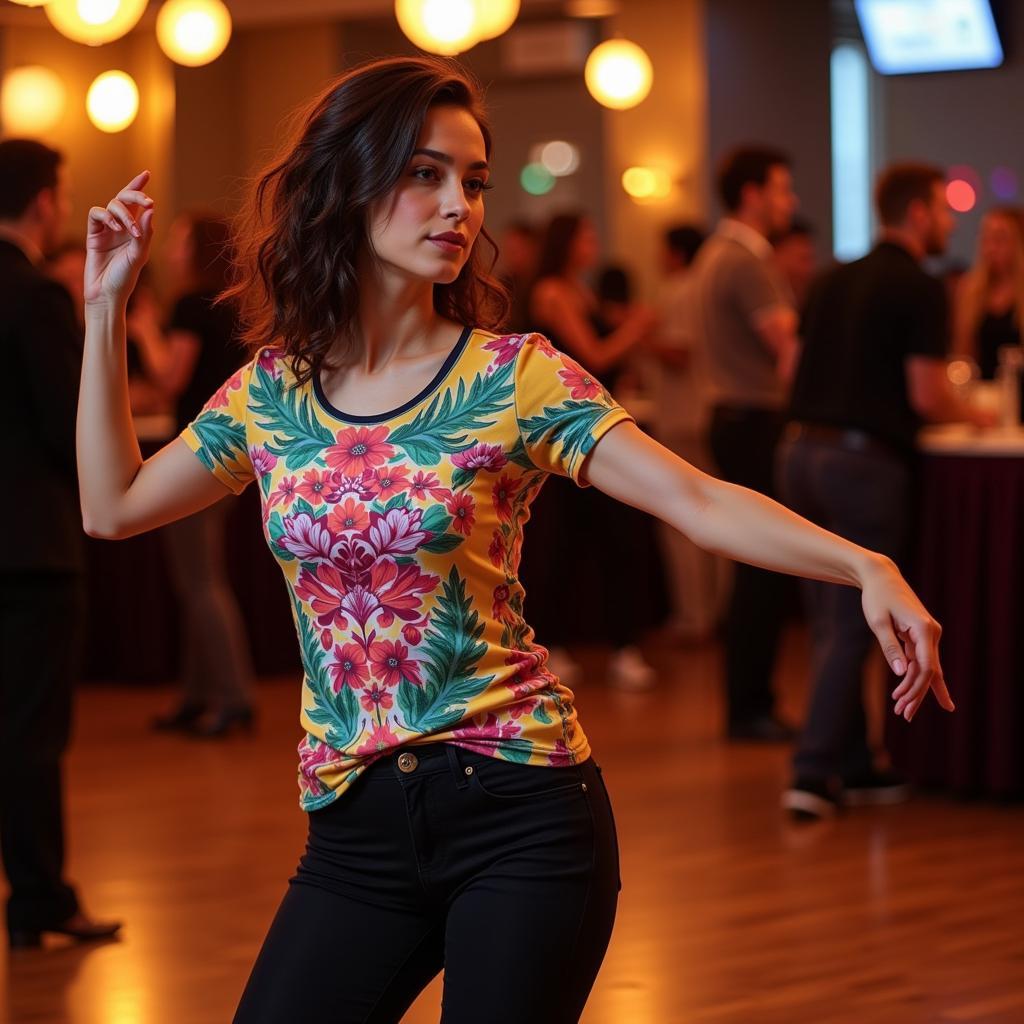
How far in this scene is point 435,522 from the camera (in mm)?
1671

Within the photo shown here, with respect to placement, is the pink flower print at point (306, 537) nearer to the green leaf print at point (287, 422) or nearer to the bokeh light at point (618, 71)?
the green leaf print at point (287, 422)

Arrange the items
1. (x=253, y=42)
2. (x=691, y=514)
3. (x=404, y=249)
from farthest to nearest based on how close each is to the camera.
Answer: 1. (x=253, y=42)
2. (x=404, y=249)
3. (x=691, y=514)

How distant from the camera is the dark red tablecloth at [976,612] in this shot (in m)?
4.63

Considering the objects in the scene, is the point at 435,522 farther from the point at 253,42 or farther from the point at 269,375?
the point at 253,42

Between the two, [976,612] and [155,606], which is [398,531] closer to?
[976,612]

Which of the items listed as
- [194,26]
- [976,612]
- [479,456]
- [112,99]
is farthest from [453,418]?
[112,99]

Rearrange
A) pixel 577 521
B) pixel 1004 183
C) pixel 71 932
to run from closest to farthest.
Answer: pixel 71 932 → pixel 577 521 → pixel 1004 183

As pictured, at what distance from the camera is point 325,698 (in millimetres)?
1741

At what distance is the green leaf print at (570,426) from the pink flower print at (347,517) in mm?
172

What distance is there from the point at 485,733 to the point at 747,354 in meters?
4.12

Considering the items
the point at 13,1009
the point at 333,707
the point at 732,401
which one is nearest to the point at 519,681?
the point at 333,707

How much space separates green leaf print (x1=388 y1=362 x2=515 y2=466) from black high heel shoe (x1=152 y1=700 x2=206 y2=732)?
14.0ft

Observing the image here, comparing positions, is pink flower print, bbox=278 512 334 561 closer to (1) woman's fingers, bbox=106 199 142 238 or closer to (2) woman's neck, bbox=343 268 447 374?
(2) woman's neck, bbox=343 268 447 374

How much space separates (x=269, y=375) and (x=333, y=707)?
353mm
